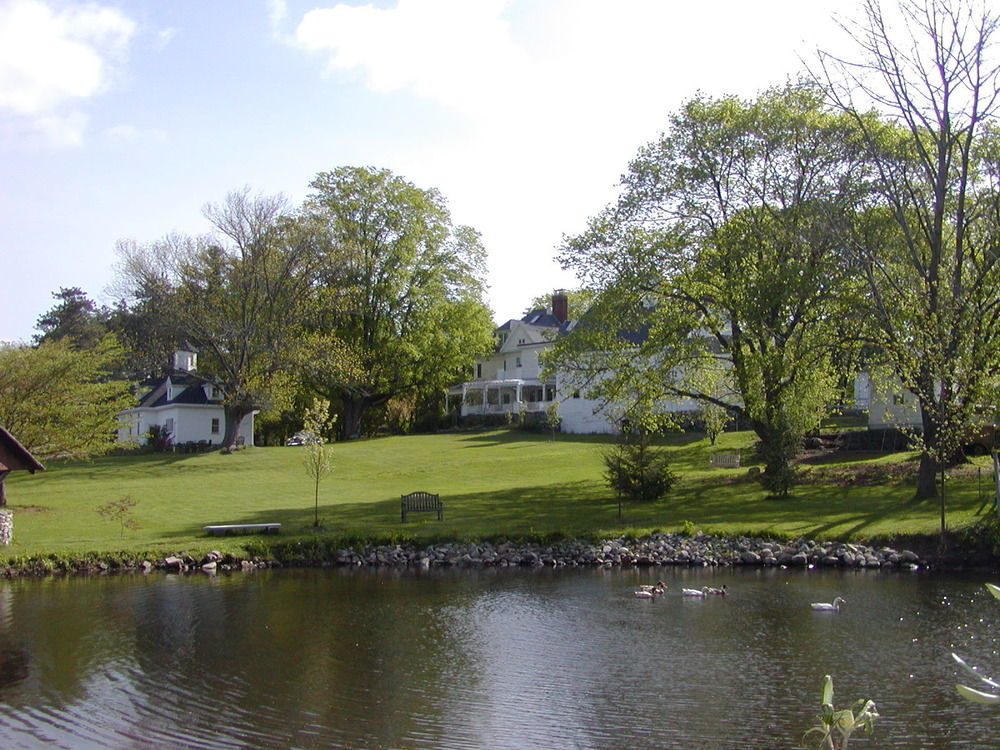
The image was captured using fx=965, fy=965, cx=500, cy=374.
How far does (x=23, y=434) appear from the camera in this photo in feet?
118

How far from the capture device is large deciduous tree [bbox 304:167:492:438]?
63438 millimetres

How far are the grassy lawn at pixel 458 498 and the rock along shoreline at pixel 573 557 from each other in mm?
824

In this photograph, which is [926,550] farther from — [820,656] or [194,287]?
[194,287]

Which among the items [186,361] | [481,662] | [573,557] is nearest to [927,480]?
[573,557]

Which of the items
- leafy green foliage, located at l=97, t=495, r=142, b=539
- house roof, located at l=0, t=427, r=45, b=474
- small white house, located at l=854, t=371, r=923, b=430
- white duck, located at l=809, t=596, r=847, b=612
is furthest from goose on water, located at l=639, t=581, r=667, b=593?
small white house, located at l=854, t=371, r=923, b=430

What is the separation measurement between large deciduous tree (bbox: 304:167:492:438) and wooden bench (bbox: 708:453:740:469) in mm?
25133

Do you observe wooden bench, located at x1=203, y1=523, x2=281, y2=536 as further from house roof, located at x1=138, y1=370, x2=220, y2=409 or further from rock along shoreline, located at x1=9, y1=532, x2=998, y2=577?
house roof, located at x1=138, y1=370, x2=220, y2=409

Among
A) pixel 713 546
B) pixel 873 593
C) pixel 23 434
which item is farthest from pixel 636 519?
pixel 23 434

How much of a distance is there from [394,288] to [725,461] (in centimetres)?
2967

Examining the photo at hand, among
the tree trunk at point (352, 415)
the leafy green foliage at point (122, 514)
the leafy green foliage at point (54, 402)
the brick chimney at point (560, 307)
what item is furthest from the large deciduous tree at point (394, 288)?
the leafy green foliage at point (122, 514)

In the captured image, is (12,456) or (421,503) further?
(421,503)

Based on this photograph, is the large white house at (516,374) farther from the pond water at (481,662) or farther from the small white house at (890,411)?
the pond water at (481,662)

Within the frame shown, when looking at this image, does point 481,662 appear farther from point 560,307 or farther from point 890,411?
point 560,307

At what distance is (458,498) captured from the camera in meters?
37.6
